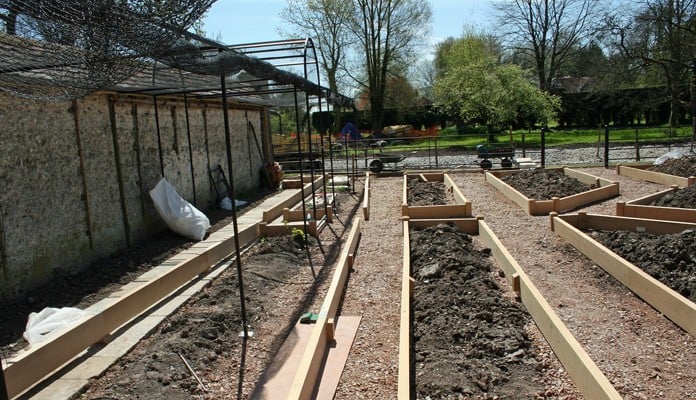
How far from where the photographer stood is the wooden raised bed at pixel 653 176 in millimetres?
10969

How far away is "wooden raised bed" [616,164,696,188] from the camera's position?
10969 mm

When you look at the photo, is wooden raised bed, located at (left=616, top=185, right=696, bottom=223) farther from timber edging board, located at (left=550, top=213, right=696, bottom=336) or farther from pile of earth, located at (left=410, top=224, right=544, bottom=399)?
pile of earth, located at (left=410, top=224, right=544, bottom=399)

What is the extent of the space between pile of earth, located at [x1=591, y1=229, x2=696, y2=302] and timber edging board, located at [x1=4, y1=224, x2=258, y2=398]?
5.33 m

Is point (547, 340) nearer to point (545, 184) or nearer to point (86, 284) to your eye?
point (86, 284)

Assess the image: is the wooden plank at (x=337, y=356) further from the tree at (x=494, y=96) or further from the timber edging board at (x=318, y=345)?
the tree at (x=494, y=96)

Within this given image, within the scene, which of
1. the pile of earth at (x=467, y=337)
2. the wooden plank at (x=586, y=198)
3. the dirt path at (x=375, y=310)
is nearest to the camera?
the pile of earth at (x=467, y=337)

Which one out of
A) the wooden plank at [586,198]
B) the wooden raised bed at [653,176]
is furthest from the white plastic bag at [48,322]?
the wooden raised bed at [653,176]

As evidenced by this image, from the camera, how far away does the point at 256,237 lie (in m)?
8.90

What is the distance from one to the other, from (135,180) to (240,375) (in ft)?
18.7

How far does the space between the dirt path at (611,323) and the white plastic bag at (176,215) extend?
198 inches

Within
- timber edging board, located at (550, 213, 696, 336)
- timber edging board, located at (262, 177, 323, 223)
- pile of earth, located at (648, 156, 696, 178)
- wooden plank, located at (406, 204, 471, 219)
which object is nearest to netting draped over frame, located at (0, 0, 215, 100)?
timber edging board, located at (262, 177, 323, 223)

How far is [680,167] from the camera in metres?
12.4

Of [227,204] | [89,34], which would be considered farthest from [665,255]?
[227,204]

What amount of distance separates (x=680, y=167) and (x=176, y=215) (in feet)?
37.1
